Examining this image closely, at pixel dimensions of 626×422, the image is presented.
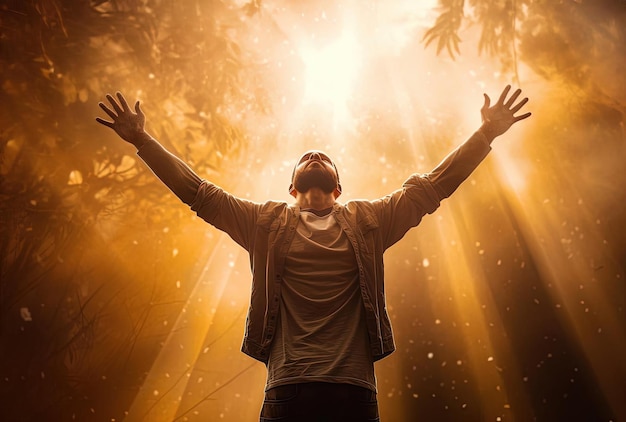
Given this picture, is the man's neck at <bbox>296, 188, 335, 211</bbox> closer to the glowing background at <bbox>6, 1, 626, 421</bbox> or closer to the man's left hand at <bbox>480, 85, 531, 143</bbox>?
the man's left hand at <bbox>480, 85, 531, 143</bbox>

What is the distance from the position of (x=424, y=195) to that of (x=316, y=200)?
1.19ft

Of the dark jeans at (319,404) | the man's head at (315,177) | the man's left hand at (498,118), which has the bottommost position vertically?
the dark jeans at (319,404)

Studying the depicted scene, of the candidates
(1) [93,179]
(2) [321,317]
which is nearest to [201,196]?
(2) [321,317]

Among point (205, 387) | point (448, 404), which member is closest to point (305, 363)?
point (448, 404)

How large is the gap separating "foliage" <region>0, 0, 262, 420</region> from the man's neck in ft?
8.22

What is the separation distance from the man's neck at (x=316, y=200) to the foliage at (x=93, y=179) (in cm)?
250

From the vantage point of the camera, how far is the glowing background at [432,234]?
3.59m

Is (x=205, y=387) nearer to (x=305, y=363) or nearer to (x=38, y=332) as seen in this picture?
(x=38, y=332)

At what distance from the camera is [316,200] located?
73.6 inches

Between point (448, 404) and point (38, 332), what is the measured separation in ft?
9.03

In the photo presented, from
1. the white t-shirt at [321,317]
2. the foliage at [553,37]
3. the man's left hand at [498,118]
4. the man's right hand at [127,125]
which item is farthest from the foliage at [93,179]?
the man's left hand at [498,118]

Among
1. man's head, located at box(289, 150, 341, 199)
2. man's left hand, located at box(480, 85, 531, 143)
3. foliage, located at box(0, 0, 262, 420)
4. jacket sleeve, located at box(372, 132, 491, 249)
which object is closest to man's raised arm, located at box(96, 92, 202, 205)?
man's head, located at box(289, 150, 341, 199)

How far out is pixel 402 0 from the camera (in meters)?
4.26

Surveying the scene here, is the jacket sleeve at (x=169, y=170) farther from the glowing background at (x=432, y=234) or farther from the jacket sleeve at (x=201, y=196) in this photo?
the glowing background at (x=432, y=234)
